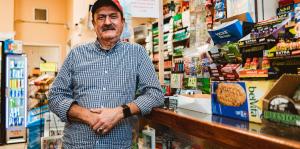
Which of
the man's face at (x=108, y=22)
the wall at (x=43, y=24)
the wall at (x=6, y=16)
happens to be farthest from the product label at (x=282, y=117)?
the wall at (x=43, y=24)

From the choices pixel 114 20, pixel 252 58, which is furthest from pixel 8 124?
pixel 252 58

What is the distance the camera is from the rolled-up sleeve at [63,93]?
1657mm

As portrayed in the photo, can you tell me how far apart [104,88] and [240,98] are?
0.79 meters

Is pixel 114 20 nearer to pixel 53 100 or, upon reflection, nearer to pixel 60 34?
pixel 53 100

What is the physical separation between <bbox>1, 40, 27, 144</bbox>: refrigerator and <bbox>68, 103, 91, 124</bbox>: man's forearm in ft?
16.4

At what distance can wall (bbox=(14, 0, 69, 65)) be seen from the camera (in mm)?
9461

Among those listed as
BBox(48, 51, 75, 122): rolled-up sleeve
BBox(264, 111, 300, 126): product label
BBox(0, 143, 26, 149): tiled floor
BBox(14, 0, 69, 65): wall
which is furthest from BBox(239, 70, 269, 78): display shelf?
BBox(14, 0, 69, 65): wall

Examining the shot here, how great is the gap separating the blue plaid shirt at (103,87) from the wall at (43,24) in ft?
28.2

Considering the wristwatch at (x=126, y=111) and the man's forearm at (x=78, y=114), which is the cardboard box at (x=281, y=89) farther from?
the man's forearm at (x=78, y=114)

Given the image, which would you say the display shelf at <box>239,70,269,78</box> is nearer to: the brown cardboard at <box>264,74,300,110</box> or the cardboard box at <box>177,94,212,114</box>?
the brown cardboard at <box>264,74,300,110</box>

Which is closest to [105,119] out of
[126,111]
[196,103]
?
[126,111]

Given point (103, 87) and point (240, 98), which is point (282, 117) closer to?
point (240, 98)

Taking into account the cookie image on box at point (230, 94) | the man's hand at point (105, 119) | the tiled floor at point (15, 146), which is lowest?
the tiled floor at point (15, 146)

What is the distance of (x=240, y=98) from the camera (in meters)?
1.26
